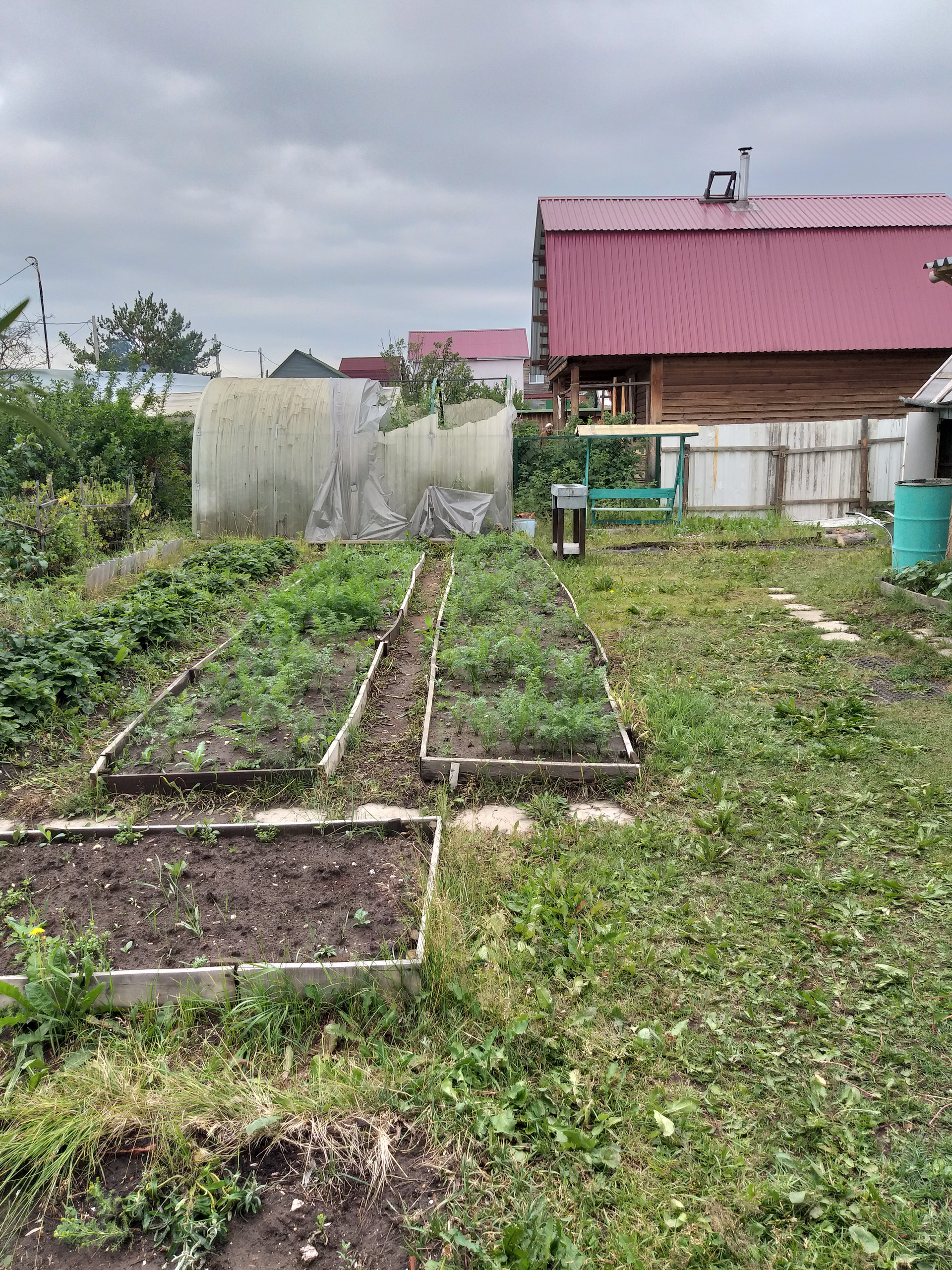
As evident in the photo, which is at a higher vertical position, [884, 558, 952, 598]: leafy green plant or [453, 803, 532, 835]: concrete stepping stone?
[884, 558, 952, 598]: leafy green plant

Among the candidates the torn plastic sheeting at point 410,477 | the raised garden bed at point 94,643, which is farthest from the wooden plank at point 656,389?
the raised garden bed at point 94,643

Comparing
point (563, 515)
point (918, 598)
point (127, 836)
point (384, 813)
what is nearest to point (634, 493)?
point (563, 515)

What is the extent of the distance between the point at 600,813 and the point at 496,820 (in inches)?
20.6

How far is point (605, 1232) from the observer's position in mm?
1962

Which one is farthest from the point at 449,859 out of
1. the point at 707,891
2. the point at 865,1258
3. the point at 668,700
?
the point at 668,700

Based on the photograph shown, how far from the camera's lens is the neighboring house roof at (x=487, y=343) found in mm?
53031

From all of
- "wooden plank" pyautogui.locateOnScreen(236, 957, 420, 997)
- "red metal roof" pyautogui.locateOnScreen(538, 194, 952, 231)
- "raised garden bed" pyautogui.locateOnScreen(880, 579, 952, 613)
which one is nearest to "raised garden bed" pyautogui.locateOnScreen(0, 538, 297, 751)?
"wooden plank" pyautogui.locateOnScreen(236, 957, 420, 997)

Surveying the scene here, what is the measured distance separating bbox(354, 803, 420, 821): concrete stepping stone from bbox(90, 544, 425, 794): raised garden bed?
370 millimetres

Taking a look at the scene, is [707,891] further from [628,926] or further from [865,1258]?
[865,1258]

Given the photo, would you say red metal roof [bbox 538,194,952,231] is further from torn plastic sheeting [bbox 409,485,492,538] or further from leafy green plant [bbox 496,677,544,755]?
leafy green plant [bbox 496,677,544,755]

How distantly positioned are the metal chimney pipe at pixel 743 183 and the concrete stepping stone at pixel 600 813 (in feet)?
68.0

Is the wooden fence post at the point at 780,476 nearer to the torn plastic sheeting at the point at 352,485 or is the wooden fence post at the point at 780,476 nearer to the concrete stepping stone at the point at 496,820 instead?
the torn plastic sheeting at the point at 352,485

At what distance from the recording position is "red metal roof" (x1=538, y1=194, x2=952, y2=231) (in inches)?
776

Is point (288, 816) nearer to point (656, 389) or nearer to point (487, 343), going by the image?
point (656, 389)
